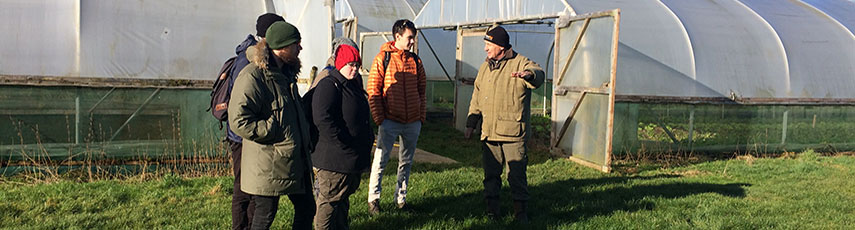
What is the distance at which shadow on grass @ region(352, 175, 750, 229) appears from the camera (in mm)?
4590

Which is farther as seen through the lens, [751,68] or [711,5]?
[711,5]

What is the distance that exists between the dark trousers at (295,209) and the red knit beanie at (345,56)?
78cm

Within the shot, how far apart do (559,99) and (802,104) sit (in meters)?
4.29

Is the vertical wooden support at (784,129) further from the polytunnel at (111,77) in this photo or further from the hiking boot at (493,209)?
the polytunnel at (111,77)

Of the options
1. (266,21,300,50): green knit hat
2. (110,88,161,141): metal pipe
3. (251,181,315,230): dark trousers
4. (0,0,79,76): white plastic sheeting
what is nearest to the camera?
(266,21,300,50): green knit hat

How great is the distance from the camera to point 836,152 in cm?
978

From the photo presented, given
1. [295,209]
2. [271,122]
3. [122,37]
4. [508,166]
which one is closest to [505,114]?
[508,166]

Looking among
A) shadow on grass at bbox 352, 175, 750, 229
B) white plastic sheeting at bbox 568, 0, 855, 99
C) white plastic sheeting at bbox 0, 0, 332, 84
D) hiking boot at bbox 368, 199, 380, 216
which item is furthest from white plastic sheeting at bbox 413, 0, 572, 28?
hiking boot at bbox 368, 199, 380, 216

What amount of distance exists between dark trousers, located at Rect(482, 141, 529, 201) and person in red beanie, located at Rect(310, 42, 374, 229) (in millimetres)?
1393

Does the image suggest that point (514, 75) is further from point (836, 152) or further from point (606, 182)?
point (836, 152)

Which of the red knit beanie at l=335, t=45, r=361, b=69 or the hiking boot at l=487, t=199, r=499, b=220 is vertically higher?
the red knit beanie at l=335, t=45, r=361, b=69

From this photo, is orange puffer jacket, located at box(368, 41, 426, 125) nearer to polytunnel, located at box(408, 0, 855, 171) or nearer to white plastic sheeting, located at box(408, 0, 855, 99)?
polytunnel, located at box(408, 0, 855, 171)

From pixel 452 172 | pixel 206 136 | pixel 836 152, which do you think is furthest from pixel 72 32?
pixel 836 152

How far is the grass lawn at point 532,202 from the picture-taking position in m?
4.56
